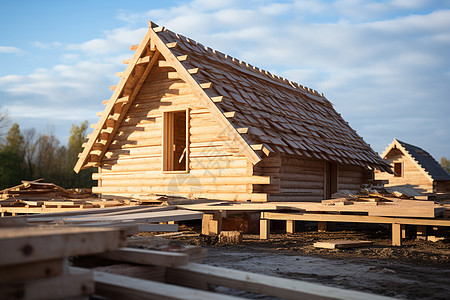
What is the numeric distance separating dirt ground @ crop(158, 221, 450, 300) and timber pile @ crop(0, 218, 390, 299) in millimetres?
2634

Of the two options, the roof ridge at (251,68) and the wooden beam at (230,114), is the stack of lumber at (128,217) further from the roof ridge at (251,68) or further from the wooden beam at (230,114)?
the roof ridge at (251,68)

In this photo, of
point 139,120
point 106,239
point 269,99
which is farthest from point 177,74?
point 106,239

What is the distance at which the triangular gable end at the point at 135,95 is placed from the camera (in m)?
12.8

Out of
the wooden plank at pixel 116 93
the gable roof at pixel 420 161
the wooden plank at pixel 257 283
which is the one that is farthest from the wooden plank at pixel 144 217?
the gable roof at pixel 420 161

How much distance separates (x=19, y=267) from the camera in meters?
2.63

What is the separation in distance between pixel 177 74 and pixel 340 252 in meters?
7.88

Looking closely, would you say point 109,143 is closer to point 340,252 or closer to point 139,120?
→ point 139,120

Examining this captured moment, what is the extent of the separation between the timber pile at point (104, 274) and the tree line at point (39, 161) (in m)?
31.3

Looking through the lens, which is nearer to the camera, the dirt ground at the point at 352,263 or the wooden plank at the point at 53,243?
the wooden plank at the point at 53,243

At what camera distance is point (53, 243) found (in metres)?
2.63

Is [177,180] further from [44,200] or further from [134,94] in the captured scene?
[44,200]

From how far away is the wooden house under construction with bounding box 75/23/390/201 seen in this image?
13.2 m

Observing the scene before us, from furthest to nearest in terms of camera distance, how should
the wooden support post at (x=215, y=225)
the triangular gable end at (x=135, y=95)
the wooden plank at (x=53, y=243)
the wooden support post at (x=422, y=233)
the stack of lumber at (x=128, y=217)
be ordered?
1. the triangular gable end at (x=135, y=95)
2. the wooden support post at (x=422, y=233)
3. the wooden support post at (x=215, y=225)
4. the stack of lumber at (x=128, y=217)
5. the wooden plank at (x=53, y=243)

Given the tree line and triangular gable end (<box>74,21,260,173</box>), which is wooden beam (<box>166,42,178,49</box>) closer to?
triangular gable end (<box>74,21,260,173</box>)
